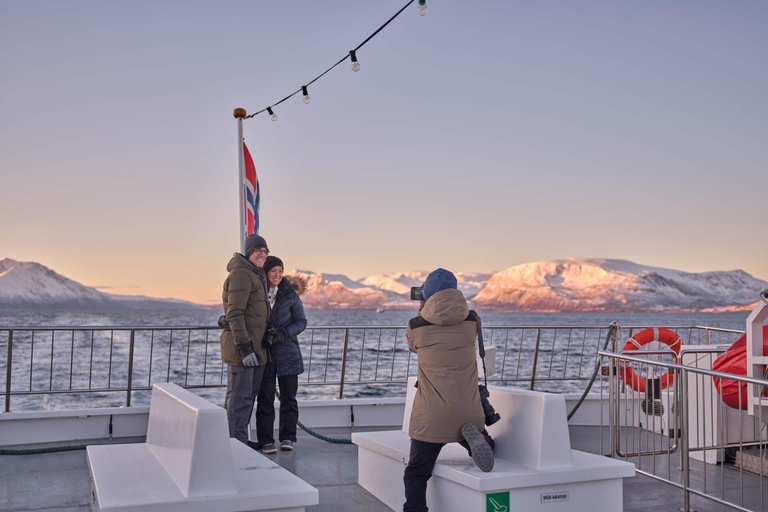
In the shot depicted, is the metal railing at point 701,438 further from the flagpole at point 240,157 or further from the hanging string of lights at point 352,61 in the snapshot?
the flagpole at point 240,157

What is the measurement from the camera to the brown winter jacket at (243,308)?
223 inches

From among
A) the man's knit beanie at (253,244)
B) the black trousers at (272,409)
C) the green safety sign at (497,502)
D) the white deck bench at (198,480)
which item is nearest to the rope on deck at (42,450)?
the black trousers at (272,409)

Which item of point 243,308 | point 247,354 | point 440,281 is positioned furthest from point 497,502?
point 243,308

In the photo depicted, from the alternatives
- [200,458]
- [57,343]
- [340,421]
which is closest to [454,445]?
[200,458]

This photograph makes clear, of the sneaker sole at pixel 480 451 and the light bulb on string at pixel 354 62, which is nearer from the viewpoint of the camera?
the sneaker sole at pixel 480 451

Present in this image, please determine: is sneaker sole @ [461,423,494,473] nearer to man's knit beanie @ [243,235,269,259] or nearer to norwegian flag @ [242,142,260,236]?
man's knit beanie @ [243,235,269,259]

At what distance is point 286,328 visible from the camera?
20.2ft

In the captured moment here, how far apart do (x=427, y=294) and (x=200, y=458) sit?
1589 millimetres

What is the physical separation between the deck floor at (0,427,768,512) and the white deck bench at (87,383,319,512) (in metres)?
1.19

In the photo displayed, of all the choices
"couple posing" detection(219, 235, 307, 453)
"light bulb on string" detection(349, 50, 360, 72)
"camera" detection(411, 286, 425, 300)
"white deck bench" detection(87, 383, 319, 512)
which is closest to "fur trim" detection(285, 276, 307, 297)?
"couple posing" detection(219, 235, 307, 453)

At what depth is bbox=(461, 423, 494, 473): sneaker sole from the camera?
147 inches

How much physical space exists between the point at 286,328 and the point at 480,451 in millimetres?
2834

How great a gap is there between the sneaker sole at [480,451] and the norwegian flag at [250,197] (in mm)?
3887

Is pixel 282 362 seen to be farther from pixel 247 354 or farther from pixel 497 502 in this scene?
pixel 497 502
